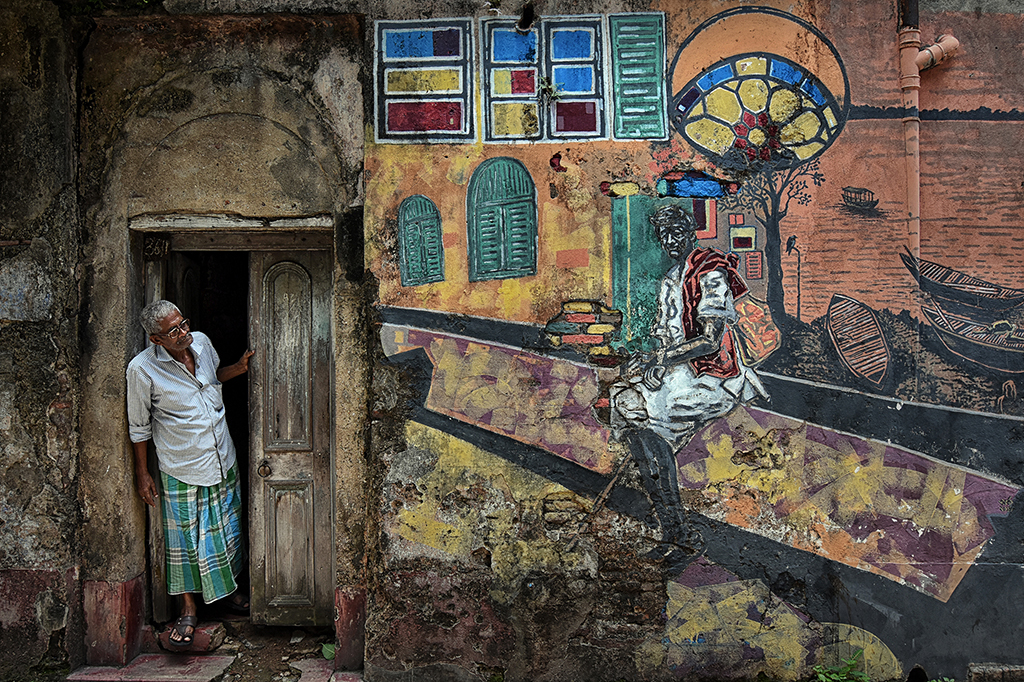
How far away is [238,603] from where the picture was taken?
11.9 ft

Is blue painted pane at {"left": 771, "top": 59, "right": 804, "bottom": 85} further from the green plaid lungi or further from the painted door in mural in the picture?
the green plaid lungi

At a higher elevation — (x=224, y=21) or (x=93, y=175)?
(x=224, y=21)

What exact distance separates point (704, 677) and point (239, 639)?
2.60m

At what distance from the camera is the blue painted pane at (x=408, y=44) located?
3.21 meters

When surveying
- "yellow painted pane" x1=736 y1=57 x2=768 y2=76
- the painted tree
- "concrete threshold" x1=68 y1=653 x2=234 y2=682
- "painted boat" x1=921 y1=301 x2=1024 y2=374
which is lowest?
"concrete threshold" x1=68 y1=653 x2=234 y2=682

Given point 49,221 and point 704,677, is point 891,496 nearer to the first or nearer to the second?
point 704,677

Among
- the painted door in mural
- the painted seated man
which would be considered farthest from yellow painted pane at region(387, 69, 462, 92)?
the painted seated man

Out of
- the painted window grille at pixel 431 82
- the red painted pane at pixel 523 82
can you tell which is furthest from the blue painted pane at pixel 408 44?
the red painted pane at pixel 523 82

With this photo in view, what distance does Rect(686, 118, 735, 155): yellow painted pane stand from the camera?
3201 millimetres

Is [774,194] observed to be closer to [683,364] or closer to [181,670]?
[683,364]

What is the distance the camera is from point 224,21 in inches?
127

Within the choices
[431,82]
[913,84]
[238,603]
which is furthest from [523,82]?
[238,603]

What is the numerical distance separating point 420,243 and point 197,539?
2076 millimetres

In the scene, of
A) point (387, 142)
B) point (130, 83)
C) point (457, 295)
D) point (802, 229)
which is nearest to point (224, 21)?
point (130, 83)
